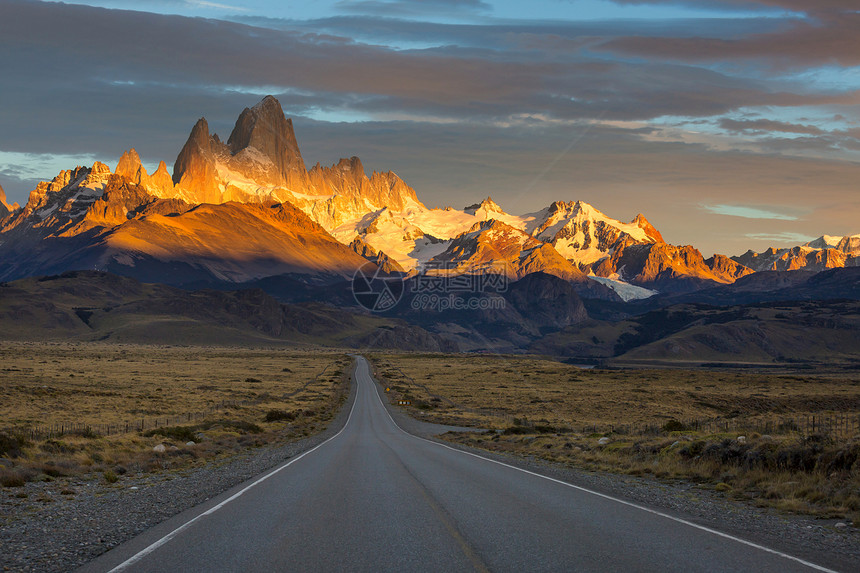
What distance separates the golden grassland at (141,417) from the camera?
24.2m

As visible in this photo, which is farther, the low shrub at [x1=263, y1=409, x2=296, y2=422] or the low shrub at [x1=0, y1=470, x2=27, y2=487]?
the low shrub at [x1=263, y1=409, x2=296, y2=422]

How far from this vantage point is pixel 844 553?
36.4 feet

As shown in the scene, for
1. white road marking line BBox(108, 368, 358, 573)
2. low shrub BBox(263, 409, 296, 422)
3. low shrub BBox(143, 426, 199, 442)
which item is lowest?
low shrub BBox(263, 409, 296, 422)

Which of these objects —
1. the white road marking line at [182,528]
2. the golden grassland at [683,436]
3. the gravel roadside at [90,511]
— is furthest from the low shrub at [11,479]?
the golden grassland at [683,436]

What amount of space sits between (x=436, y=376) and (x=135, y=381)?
213ft

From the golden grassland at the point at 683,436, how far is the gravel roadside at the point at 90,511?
13.4 meters

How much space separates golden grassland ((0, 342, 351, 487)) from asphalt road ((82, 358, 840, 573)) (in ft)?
29.4

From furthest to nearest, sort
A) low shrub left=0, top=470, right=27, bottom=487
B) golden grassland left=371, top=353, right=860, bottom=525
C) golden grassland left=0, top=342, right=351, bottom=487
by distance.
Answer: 1. golden grassland left=0, top=342, right=351, bottom=487
2. low shrub left=0, top=470, right=27, bottom=487
3. golden grassland left=371, top=353, right=860, bottom=525

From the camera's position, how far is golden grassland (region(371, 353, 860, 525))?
17.2 metres

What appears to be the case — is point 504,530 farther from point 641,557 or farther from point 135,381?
A: point 135,381

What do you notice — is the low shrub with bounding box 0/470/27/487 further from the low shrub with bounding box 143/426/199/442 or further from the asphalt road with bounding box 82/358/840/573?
the low shrub with bounding box 143/426/199/442

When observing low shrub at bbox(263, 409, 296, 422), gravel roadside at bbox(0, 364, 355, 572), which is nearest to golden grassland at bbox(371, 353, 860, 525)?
low shrub at bbox(263, 409, 296, 422)

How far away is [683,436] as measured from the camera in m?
28.8

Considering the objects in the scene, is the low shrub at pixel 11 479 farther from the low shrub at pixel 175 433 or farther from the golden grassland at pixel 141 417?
the low shrub at pixel 175 433
